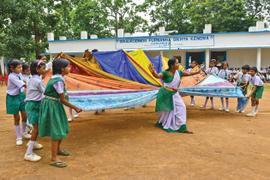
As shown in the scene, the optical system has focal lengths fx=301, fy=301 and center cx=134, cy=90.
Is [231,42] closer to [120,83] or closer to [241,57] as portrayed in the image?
[241,57]

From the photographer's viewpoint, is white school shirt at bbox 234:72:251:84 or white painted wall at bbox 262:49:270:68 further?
white painted wall at bbox 262:49:270:68

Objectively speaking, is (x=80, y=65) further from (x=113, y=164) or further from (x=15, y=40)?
(x=15, y=40)

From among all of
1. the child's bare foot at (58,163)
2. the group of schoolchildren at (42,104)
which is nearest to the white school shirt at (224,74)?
the group of schoolchildren at (42,104)

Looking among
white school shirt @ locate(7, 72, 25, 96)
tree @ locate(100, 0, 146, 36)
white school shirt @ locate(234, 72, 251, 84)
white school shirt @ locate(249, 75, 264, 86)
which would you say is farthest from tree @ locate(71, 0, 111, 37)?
white school shirt @ locate(7, 72, 25, 96)

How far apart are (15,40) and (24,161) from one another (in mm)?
12697

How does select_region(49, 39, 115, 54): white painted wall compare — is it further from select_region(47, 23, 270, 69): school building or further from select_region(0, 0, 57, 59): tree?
select_region(0, 0, 57, 59): tree

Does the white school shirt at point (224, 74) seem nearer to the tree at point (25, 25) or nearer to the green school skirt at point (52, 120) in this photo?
the green school skirt at point (52, 120)

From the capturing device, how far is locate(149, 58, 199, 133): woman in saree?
18.4 ft

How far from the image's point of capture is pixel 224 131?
18.7 feet

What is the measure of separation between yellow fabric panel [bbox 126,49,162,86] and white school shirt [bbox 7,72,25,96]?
108 inches

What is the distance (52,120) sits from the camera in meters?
3.75

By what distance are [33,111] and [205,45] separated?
1877cm

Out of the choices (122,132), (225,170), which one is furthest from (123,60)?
(225,170)

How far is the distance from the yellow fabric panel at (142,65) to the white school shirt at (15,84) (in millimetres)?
2745
